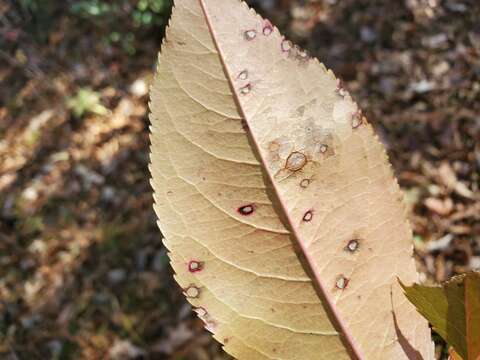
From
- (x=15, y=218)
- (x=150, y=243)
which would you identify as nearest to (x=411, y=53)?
(x=150, y=243)

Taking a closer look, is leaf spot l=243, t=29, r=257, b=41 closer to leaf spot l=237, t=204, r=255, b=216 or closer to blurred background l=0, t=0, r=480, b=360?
leaf spot l=237, t=204, r=255, b=216

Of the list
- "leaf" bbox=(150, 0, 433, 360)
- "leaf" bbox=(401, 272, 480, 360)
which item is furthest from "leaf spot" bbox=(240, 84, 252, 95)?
"leaf" bbox=(401, 272, 480, 360)

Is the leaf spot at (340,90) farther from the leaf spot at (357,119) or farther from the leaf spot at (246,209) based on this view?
the leaf spot at (246,209)

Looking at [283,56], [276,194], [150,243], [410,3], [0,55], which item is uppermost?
[0,55]

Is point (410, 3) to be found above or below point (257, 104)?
above

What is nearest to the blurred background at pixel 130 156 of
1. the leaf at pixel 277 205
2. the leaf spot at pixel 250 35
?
the leaf at pixel 277 205

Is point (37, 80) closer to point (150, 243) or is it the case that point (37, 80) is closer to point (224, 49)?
point (150, 243)

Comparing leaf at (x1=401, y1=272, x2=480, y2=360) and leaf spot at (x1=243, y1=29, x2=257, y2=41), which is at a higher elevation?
leaf spot at (x1=243, y1=29, x2=257, y2=41)
